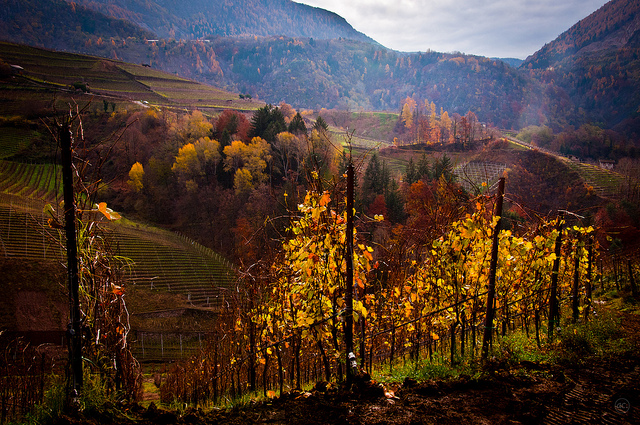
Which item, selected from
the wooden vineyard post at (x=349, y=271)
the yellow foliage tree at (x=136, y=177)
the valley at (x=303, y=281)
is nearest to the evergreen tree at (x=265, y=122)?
the valley at (x=303, y=281)

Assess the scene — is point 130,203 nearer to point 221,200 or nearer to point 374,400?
point 221,200

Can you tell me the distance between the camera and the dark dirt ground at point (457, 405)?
3.34 m

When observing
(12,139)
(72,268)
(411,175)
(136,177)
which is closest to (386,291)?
(72,268)

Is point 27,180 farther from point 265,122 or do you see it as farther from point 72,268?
point 72,268

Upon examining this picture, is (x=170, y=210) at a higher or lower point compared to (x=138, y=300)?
higher

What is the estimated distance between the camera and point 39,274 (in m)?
34.2

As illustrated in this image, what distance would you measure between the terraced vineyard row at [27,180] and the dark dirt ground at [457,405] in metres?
70.9

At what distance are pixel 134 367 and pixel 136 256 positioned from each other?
4652 cm

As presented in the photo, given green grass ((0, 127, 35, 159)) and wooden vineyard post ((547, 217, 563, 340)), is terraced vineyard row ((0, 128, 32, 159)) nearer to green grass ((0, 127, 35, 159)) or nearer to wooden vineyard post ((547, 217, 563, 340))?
green grass ((0, 127, 35, 159))

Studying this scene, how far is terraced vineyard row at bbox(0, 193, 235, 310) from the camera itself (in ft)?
124

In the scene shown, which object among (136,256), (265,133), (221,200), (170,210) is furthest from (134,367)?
(170,210)

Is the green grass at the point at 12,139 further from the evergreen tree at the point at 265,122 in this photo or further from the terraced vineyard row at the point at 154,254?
the evergreen tree at the point at 265,122

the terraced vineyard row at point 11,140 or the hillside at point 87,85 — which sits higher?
the hillside at point 87,85

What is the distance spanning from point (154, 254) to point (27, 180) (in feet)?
142
